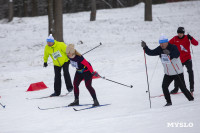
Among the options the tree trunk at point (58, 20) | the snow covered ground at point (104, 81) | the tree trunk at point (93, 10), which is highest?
the tree trunk at point (93, 10)

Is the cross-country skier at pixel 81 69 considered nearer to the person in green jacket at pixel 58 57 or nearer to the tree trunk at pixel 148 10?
the person in green jacket at pixel 58 57

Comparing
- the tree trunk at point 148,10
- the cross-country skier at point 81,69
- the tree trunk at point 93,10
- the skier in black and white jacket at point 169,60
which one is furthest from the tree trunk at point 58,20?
the skier in black and white jacket at point 169,60

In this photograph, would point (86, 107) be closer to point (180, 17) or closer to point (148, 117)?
point (148, 117)

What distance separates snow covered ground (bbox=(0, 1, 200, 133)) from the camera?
18.4 feet

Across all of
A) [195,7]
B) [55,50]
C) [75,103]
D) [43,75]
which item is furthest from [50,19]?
[195,7]

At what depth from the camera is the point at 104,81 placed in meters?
11.1

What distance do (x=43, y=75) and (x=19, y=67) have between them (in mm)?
2319

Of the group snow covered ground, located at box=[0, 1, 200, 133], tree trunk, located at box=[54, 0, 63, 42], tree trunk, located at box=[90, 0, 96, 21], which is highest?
tree trunk, located at box=[90, 0, 96, 21]

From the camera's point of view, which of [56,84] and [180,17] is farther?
[180,17]

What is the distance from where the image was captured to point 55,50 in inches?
355

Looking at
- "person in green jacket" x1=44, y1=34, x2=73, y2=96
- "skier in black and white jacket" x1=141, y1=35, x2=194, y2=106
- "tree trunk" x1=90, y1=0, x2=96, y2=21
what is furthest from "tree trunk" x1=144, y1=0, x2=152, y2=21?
"skier in black and white jacket" x1=141, y1=35, x2=194, y2=106

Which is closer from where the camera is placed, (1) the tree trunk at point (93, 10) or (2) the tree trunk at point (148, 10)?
(2) the tree trunk at point (148, 10)

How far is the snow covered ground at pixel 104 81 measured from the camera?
5617 millimetres

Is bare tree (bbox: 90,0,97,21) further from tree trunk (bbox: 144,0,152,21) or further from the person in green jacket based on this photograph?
the person in green jacket
